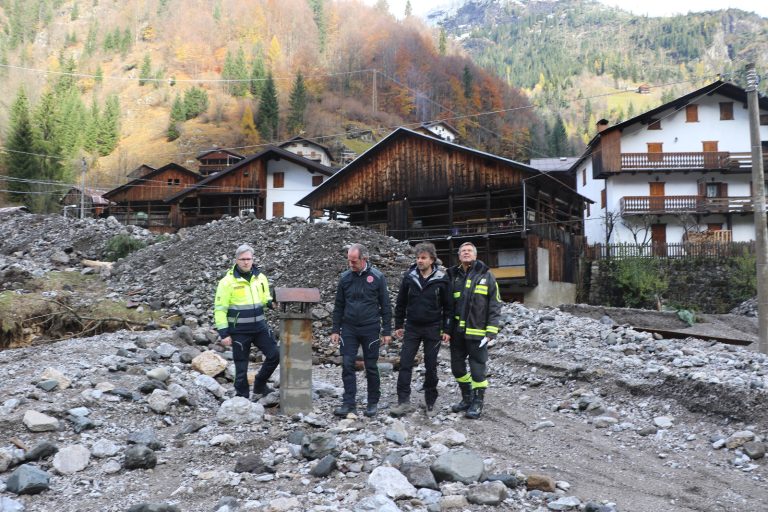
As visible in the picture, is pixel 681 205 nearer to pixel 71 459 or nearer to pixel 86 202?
pixel 71 459

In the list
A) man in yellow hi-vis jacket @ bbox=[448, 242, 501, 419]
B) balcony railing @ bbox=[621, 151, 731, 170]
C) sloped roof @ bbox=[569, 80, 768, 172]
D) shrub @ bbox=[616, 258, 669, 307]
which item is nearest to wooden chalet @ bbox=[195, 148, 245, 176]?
sloped roof @ bbox=[569, 80, 768, 172]

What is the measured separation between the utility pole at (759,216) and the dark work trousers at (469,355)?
8.20 m

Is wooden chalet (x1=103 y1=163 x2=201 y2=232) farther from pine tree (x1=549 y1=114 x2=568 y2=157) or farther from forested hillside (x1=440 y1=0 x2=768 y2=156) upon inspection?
forested hillside (x1=440 y1=0 x2=768 y2=156)

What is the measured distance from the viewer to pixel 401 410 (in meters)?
7.46

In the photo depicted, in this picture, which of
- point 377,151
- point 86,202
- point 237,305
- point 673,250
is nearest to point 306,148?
point 86,202

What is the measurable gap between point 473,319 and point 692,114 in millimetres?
38068

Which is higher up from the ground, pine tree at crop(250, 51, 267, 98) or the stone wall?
pine tree at crop(250, 51, 267, 98)

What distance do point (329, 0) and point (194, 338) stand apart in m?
142

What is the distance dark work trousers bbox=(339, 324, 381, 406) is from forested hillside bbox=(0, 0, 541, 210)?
49.2 m

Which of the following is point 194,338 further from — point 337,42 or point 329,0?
point 329,0

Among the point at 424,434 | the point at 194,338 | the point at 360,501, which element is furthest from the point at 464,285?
the point at 194,338

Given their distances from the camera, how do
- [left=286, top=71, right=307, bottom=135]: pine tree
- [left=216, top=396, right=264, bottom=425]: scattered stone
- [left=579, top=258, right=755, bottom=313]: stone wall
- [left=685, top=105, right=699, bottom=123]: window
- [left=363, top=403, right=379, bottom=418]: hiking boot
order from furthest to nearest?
[left=286, top=71, right=307, bottom=135]: pine tree → [left=685, top=105, right=699, bottom=123]: window → [left=579, top=258, right=755, bottom=313]: stone wall → [left=363, top=403, right=379, bottom=418]: hiking boot → [left=216, top=396, right=264, bottom=425]: scattered stone

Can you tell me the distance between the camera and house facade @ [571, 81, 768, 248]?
37.5m

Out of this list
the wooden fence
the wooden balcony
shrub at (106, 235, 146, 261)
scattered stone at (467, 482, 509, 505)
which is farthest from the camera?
the wooden balcony
